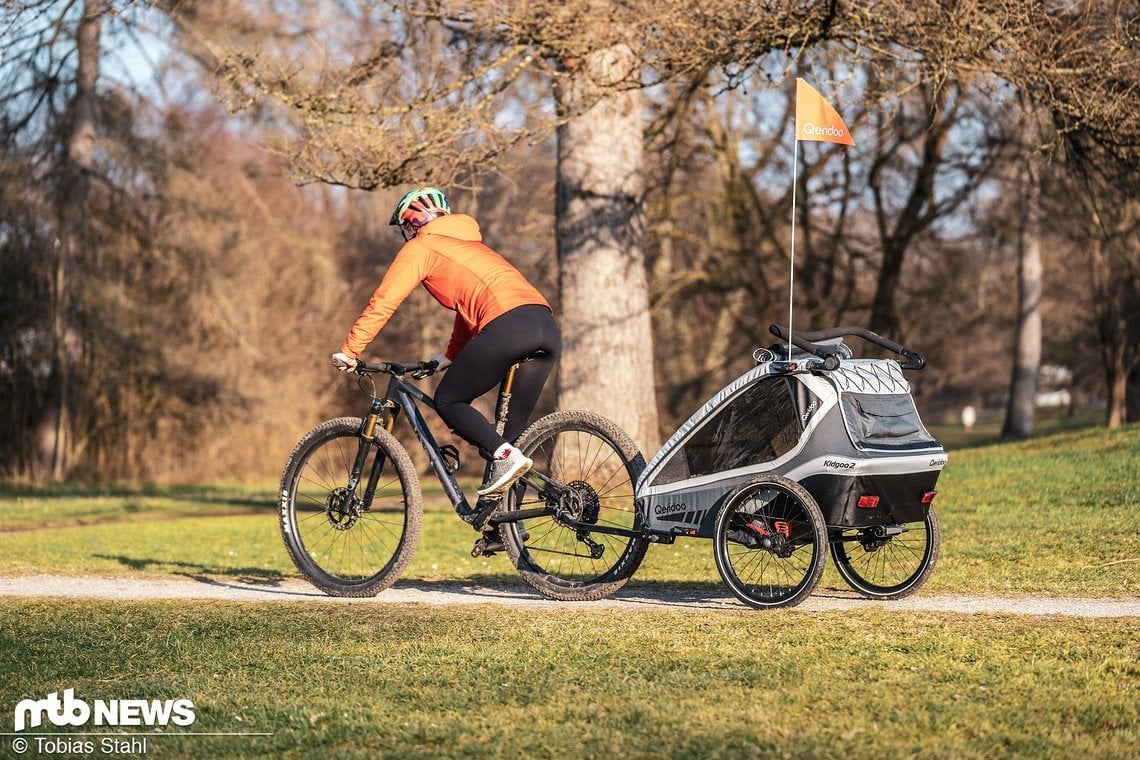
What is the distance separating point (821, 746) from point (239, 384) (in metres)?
20.6

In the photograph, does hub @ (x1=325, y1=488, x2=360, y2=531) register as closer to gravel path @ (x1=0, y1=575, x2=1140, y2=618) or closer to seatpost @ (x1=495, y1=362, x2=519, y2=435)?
gravel path @ (x1=0, y1=575, x2=1140, y2=618)

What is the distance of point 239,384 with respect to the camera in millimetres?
23828

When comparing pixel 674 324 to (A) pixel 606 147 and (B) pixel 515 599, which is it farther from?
(B) pixel 515 599

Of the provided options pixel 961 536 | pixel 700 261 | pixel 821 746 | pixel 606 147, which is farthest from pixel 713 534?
pixel 700 261

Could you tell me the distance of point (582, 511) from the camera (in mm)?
7270

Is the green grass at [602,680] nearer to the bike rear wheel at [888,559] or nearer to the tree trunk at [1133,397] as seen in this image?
the bike rear wheel at [888,559]

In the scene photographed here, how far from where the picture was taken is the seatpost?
736 centimetres

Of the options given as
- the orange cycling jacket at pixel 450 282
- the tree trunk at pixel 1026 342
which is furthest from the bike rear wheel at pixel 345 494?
the tree trunk at pixel 1026 342

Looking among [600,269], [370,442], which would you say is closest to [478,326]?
[370,442]

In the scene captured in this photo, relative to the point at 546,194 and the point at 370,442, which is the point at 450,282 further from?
the point at 546,194

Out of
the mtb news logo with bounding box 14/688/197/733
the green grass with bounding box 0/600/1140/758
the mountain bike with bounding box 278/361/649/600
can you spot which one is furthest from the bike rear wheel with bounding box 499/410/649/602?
the mtb news logo with bounding box 14/688/197/733

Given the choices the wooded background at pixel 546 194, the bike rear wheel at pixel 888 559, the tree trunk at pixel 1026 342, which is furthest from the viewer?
the tree trunk at pixel 1026 342

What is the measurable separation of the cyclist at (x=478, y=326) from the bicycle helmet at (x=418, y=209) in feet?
0.18

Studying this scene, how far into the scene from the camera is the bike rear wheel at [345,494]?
739 centimetres
